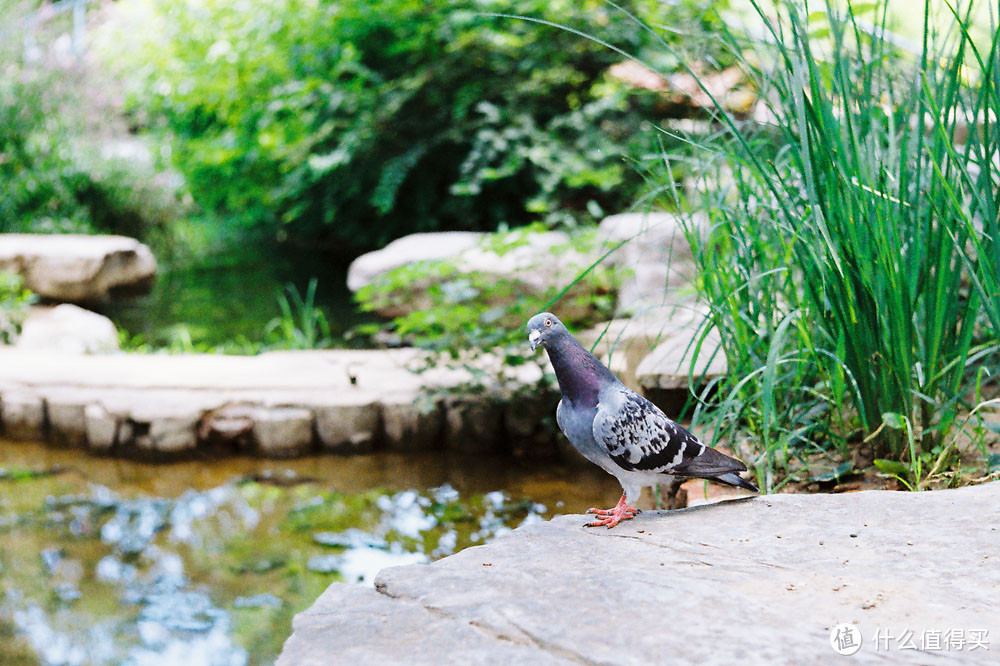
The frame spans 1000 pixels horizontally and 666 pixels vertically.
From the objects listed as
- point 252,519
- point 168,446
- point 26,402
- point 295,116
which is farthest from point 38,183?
point 252,519

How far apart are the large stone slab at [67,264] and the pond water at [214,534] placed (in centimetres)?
215

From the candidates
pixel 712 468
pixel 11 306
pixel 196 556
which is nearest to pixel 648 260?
pixel 196 556

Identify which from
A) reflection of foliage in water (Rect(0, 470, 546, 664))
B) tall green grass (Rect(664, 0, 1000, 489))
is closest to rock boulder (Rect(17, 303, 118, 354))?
reflection of foliage in water (Rect(0, 470, 546, 664))

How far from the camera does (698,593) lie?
4.18 feet

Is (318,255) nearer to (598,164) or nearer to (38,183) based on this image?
(38,183)

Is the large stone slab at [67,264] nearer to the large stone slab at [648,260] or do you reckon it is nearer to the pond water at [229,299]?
the pond water at [229,299]

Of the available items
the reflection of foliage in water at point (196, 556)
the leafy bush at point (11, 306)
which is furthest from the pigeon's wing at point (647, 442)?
the leafy bush at point (11, 306)

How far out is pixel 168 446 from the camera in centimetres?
348

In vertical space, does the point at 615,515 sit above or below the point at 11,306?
above

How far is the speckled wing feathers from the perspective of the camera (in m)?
1.58

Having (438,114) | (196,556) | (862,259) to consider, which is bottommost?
(196,556)

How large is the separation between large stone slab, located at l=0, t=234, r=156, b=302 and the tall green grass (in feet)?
14.9

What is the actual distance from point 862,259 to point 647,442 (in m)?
0.55

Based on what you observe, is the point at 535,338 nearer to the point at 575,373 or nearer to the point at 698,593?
the point at 575,373
